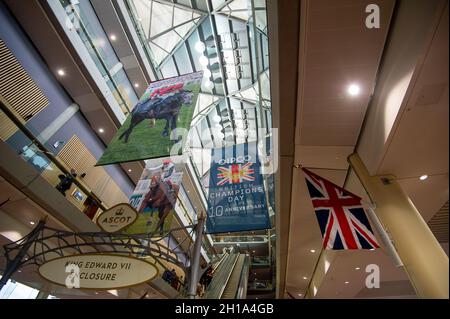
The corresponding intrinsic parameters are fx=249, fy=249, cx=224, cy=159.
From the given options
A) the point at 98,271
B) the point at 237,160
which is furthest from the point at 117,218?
the point at 237,160

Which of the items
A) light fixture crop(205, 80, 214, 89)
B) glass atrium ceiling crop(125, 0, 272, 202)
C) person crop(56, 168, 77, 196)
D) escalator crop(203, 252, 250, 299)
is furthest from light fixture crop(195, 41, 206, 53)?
escalator crop(203, 252, 250, 299)

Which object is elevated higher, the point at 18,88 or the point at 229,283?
the point at 18,88

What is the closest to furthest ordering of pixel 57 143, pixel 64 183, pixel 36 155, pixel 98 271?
1. pixel 98 271
2. pixel 36 155
3. pixel 64 183
4. pixel 57 143

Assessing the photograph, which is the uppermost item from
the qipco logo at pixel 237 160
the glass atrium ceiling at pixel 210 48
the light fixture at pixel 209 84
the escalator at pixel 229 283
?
the light fixture at pixel 209 84

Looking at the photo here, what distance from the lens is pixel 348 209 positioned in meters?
4.39

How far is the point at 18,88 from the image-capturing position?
9344mm

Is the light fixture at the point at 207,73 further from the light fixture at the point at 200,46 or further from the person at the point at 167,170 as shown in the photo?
the person at the point at 167,170

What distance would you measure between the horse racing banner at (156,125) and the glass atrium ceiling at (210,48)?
298 inches

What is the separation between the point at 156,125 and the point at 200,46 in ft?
48.7

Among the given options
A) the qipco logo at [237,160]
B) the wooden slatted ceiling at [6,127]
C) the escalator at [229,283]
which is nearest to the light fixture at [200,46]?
the qipco logo at [237,160]

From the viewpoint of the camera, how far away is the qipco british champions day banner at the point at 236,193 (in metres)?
6.07

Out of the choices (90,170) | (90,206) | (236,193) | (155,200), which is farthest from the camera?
(90,170)

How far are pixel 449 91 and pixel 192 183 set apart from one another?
71.7ft

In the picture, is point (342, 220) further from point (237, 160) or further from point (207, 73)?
point (207, 73)
